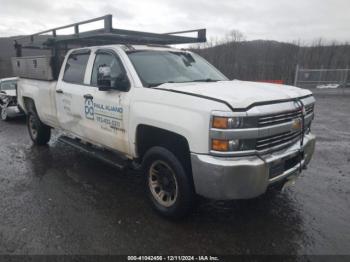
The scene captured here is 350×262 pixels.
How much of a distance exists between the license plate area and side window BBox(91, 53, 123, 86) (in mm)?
2280

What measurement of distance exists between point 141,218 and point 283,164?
1.77 meters

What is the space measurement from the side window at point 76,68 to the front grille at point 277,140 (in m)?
3.10

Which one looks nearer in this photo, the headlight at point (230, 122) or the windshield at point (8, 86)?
the headlight at point (230, 122)

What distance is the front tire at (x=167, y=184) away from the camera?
327cm

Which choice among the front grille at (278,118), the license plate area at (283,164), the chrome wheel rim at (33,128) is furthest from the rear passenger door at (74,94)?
the license plate area at (283,164)

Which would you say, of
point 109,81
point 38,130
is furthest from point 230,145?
point 38,130

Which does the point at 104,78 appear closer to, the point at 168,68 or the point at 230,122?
the point at 168,68

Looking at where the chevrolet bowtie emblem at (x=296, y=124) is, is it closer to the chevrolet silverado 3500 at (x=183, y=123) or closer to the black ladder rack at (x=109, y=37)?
the chevrolet silverado 3500 at (x=183, y=123)

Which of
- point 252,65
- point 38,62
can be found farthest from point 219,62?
point 38,62

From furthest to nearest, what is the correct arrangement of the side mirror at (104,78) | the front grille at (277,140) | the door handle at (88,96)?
1. the door handle at (88,96)
2. the side mirror at (104,78)
3. the front grille at (277,140)

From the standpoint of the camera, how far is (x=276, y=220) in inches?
141

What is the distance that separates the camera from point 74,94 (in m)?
4.91

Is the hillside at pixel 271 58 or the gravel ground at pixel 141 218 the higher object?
the hillside at pixel 271 58

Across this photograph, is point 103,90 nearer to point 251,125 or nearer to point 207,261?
point 251,125
